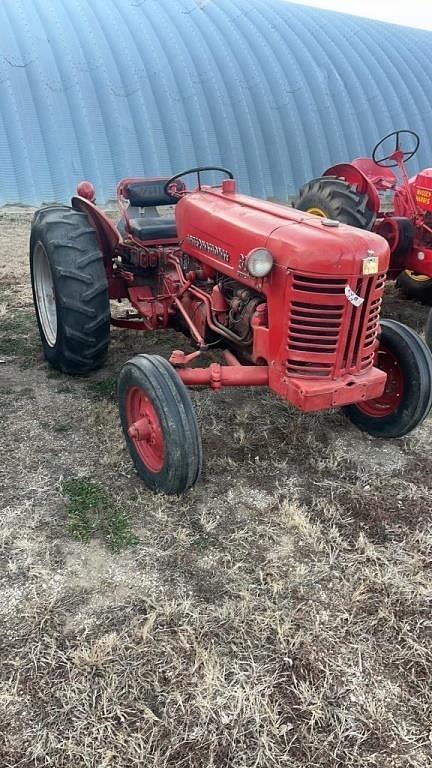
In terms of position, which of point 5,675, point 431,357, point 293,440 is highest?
point 431,357

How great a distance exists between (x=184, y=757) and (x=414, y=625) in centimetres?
103

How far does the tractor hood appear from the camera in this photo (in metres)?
2.75

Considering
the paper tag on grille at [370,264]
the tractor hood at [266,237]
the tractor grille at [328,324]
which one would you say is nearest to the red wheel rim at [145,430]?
the tractor grille at [328,324]

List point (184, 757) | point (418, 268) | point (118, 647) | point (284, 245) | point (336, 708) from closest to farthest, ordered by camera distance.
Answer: point (184, 757), point (336, 708), point (118, 647), point (284, 245), point (418, 268)

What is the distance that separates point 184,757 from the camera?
1.88m

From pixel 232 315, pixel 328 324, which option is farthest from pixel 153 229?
pixel 328 324

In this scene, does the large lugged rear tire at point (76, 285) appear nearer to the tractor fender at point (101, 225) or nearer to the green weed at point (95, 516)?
the tractor fender at point (101, 225)

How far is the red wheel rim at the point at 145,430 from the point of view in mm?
3055

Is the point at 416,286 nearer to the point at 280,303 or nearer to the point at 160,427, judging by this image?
the point at 280,303

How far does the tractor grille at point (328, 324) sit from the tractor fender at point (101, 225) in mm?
1832

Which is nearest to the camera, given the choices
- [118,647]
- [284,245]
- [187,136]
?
[118,647]

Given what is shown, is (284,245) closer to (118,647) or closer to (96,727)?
(118,647)

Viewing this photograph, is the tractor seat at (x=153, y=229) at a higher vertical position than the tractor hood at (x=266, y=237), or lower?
lower

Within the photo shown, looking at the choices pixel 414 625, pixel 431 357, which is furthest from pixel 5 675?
pixel 431 357
